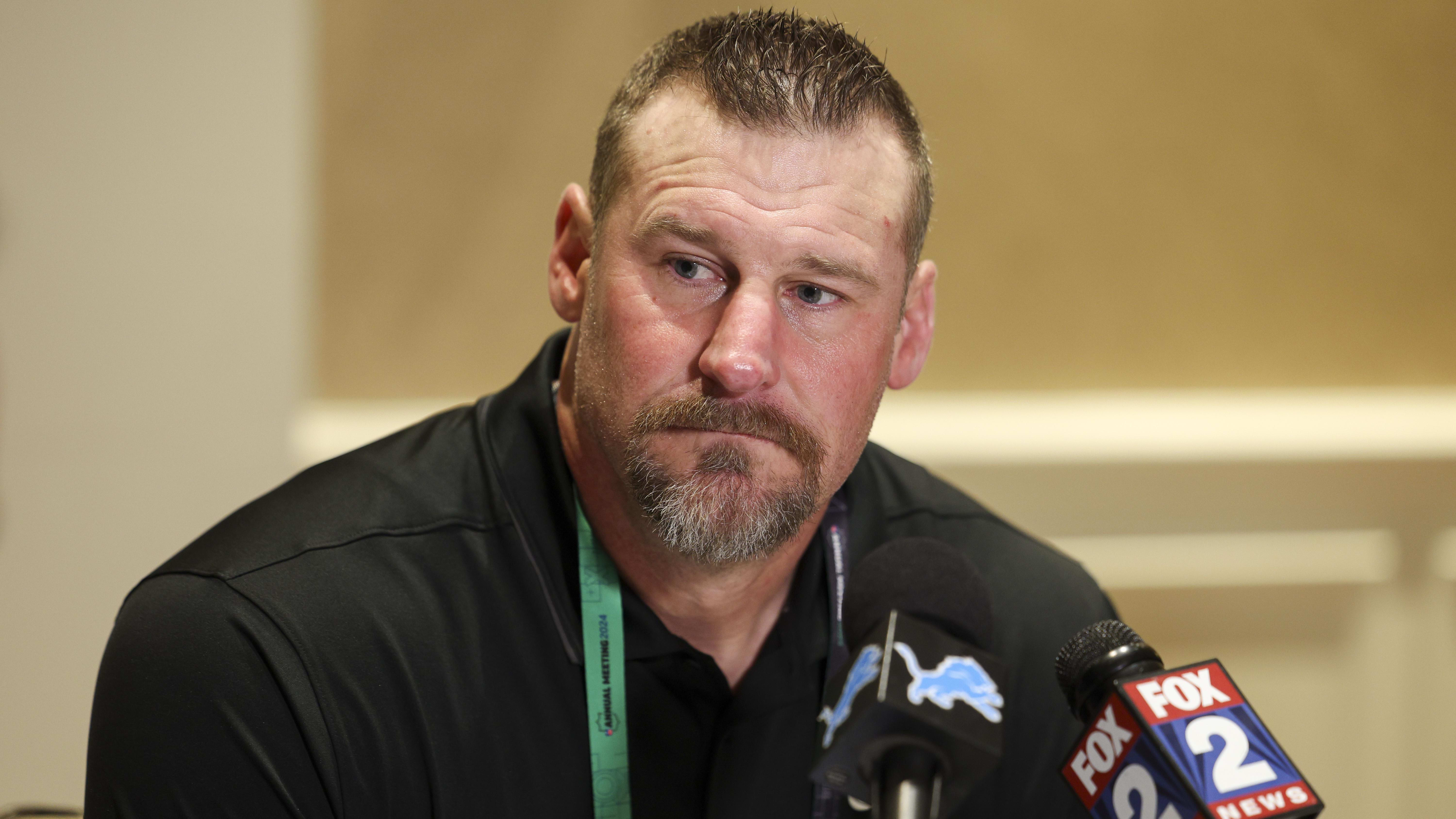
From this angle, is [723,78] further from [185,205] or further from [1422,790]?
[1422,790]

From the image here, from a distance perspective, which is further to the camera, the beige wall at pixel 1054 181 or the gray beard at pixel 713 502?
the beige wall at pixel 1054 181

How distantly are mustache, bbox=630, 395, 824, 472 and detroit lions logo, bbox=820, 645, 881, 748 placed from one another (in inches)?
17.4

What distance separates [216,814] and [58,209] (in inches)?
74.6

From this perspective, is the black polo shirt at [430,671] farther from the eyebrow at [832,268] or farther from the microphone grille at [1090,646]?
the microphone grille at [1090,646]

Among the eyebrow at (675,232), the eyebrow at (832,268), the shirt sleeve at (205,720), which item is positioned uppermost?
the eyebrow at (675,232)

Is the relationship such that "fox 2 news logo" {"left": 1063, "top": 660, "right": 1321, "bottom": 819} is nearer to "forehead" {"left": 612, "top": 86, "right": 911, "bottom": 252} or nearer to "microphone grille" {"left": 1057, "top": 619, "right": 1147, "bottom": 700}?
"microphone grille" {"left": 1057, "top": 619, "right": 1147, "bottom": 700}

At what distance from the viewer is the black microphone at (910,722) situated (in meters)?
0.73

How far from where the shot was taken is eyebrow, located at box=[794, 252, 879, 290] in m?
1.28

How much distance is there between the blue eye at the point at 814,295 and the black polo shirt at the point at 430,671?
1.23ft

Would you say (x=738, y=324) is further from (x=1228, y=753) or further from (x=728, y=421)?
(x=1228, y=753)

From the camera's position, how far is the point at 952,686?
77 cm

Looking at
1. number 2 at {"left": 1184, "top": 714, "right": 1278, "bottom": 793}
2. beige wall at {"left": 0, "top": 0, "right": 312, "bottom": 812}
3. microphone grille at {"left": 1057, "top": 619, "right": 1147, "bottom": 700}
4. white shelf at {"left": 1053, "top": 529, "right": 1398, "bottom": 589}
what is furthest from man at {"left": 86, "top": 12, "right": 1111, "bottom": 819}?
white shelf at {"left": 1053, "top": 529, "right": 1398, "bottom": 589}

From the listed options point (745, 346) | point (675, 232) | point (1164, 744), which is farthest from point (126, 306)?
point (1164, 744)

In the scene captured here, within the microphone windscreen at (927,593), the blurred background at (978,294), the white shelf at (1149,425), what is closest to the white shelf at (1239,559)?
the blurred background at (978,294)
